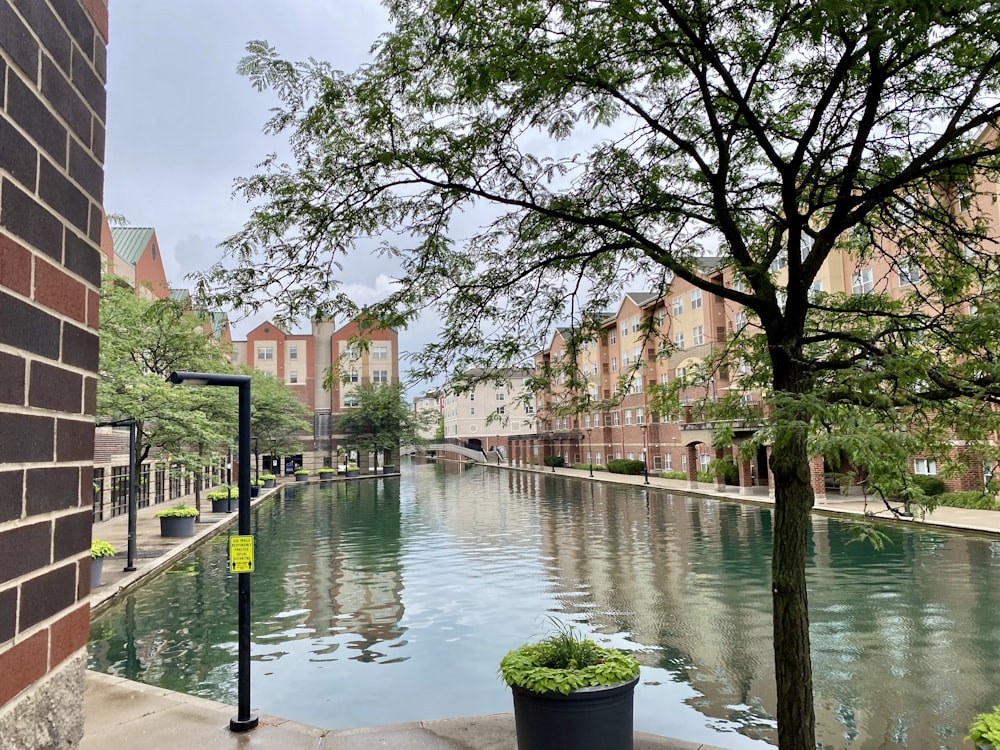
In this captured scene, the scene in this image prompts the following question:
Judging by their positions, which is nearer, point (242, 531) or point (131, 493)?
point (242, 531)

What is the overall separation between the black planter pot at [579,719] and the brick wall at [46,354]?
12.0ft

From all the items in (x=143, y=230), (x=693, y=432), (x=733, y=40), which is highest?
(x=143, y=230)

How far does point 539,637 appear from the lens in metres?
11.3

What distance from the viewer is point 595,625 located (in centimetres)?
1187

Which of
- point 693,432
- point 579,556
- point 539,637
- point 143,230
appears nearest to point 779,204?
point 539,637

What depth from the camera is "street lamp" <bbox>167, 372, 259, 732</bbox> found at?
6.47 meters

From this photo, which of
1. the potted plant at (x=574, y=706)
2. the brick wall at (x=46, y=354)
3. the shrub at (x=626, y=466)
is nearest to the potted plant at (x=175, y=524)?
the potted plant at (x=574, y=706)

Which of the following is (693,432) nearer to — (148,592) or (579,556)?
(579,556)

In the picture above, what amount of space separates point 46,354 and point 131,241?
45.0m

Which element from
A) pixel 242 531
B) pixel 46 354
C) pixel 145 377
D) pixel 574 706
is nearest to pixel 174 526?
pixel 145 377

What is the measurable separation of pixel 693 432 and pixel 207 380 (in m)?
39.1

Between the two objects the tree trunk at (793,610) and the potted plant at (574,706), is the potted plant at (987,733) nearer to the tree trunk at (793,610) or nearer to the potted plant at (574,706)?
the tree trunk at (793,610)

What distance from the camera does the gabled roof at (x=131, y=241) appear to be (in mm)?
39344

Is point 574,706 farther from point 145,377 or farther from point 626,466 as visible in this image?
point 626,466
